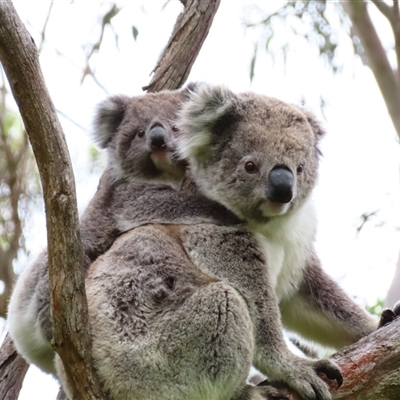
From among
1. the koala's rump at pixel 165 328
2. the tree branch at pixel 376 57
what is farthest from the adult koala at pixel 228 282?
the tree branch at pixel 376 57

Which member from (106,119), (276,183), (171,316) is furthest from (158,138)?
(171,316)

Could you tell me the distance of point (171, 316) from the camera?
295 centimetres

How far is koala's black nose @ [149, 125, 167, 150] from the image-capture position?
12.8 feet

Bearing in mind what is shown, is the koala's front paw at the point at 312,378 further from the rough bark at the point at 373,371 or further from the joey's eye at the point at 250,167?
the joey's eye at the point at 250,167

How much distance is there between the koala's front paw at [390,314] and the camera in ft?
10.1

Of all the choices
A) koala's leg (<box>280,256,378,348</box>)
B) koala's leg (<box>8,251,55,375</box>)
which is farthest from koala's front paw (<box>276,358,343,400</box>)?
koala's leg (<box>8,251,55,375</box>)

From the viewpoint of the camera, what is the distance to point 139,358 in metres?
2.87

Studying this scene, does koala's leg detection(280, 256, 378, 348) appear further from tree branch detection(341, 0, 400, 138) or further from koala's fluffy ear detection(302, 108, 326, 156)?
tree branch detection(341, 0, 400, 138)

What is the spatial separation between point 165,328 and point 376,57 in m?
2.14

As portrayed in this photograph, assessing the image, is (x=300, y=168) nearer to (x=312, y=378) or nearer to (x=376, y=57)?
(x=312, y=378)

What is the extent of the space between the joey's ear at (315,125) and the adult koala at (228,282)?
0.5 inches

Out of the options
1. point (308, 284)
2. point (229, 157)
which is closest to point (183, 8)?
point (229, 157)

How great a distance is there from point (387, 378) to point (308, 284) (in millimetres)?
900

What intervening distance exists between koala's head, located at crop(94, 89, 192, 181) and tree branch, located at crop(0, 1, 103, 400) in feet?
4.46
